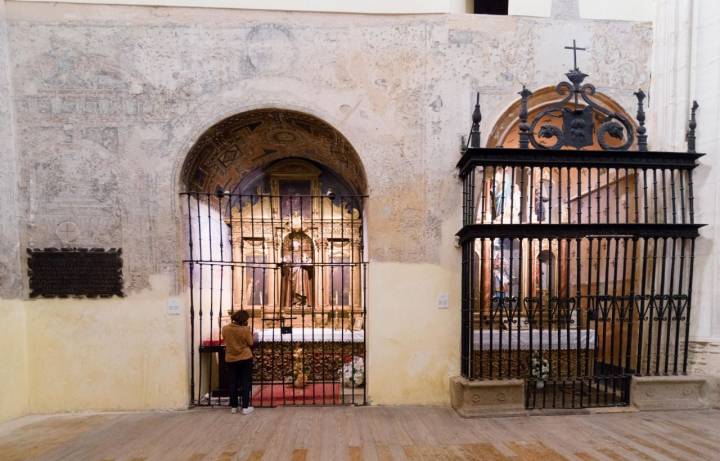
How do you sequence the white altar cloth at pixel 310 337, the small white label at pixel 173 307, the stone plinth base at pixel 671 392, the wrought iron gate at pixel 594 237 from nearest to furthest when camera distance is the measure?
1. the wrought iron gate at pixel 594 237
2. the stone plinth base at pixel 671 392
3. the small white label at pixel 173 307
4. the white altar cloth at pixel 310 337

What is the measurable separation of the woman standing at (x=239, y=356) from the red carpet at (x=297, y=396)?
0.30m

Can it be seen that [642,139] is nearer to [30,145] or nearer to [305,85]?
[305,85]

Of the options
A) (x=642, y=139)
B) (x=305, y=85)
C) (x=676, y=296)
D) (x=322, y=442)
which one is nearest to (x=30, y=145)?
(x=305, y=85)

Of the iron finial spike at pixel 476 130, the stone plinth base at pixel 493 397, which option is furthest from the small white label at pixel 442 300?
the iron finial spike at pixel 476 130

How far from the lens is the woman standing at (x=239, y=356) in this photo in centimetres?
536

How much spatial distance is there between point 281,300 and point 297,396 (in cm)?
163

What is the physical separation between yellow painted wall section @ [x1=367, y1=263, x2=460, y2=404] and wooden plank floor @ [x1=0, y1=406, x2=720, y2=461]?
0.27m

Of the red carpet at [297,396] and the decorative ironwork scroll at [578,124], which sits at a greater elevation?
the decorative ironwork scroll at [578,124]

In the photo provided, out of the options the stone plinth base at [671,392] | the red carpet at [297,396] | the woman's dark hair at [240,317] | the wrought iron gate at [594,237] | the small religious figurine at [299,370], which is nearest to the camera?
the wrought iron gate at [594,237]

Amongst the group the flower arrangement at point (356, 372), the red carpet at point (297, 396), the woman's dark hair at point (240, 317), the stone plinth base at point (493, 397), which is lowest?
the red carpet at point (297, 396)

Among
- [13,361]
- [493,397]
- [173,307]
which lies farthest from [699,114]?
[13,361]

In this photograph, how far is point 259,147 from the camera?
23.0ft

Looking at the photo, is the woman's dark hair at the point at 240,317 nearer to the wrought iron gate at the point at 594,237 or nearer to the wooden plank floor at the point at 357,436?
the wooden plank floor at the point at 357,436

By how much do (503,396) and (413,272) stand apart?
1.90 metres
